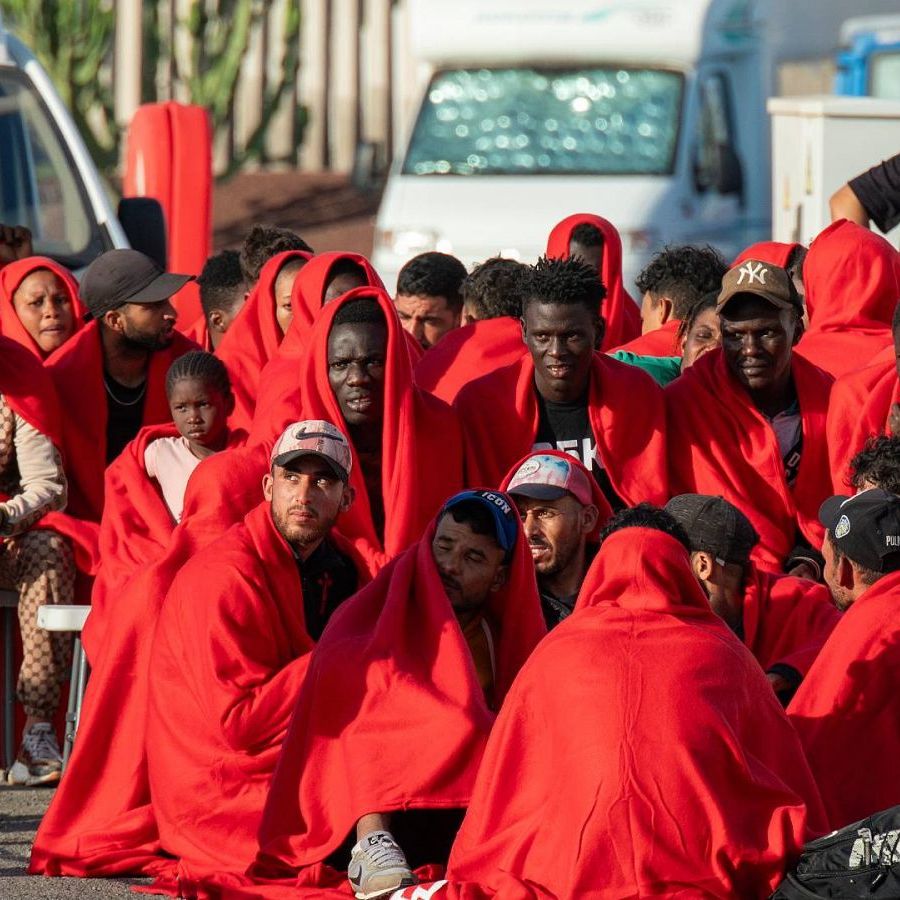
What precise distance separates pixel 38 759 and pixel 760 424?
265 cm

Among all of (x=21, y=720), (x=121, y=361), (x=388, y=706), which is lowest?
(x=21, y=720)

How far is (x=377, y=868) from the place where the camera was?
20.1 ft

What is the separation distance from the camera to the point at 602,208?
46.0 feet

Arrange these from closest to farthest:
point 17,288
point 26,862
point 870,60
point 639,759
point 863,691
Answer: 1. point 639,759
2. point 863,691
3. point 26,862
4. point 17,288
5. point 870,60

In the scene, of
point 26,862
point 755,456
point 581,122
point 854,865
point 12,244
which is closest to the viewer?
point 854,865

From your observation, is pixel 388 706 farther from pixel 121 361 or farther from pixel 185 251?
pixel 185 251

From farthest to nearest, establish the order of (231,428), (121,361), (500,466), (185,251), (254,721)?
(185,251) → (121,361) → (231,428) → (500,466) → (254,721)

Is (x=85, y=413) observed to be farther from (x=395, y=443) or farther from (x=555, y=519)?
(x=555, y=519)

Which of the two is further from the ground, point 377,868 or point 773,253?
point 773,253

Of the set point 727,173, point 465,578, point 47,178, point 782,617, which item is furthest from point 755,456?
point 727,173

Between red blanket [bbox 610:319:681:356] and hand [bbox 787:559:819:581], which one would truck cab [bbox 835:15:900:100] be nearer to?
red blanket [bbox 610:319:681:356]

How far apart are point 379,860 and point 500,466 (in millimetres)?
1824

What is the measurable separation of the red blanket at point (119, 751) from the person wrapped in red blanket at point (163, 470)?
387 millimetres

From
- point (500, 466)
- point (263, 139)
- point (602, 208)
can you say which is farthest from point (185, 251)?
point (263, 139)
